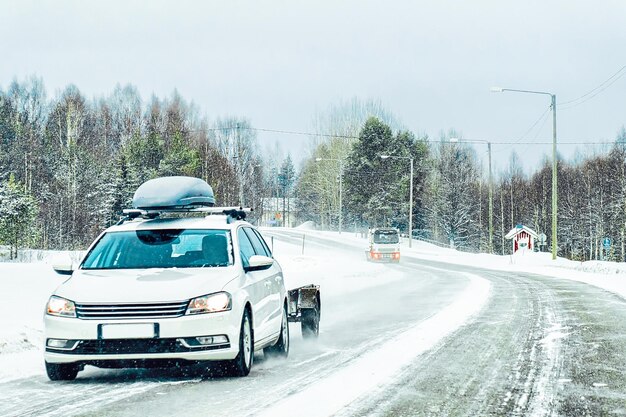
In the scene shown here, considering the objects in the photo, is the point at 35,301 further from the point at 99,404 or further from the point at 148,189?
the point at 99,404

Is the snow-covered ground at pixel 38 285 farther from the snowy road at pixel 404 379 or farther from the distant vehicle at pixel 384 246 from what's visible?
the distant vehicle at pixel 384 246

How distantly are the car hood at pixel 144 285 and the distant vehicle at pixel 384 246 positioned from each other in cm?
4274

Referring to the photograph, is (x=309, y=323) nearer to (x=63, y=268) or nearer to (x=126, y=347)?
Answer: (x=63, y=268)

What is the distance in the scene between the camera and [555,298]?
19953 mm

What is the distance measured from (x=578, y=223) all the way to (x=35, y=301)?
8572cm

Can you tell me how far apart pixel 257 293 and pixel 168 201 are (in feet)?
5.10

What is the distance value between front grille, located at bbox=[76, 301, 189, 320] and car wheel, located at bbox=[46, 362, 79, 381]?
56 centimetres

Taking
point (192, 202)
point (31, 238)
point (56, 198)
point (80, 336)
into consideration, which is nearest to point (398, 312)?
point (192, 202)

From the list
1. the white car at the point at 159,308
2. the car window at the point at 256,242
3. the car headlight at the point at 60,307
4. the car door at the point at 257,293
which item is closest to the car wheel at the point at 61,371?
the white car at the point at 159,308

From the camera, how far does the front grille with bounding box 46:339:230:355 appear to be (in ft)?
24.5

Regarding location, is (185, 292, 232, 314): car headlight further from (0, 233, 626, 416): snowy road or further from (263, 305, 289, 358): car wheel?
(263, 305, 289, 358): car wheel

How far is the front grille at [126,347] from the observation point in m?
7.45

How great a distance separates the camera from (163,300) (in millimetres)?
7473

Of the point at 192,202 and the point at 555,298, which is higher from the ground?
the point at 192,202
